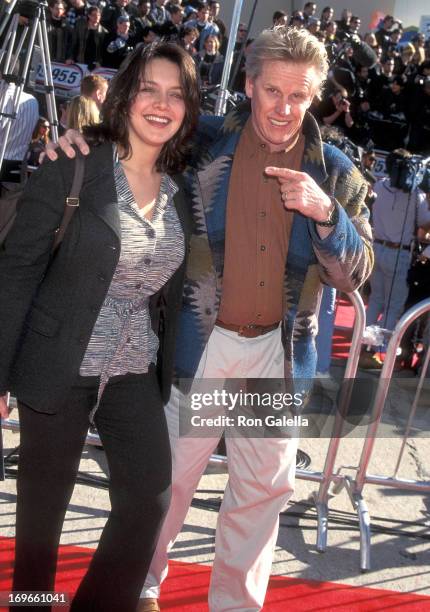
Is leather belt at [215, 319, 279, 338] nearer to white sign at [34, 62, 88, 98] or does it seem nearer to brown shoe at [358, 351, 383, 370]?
brown shoe at [358, 351, 383, 370]

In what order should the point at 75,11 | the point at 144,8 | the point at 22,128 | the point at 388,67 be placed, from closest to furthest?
the point at 22,128 < the point at 75,11 < the point at 144,8 < the point at 388,67

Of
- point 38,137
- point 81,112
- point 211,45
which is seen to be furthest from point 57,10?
point 81,112

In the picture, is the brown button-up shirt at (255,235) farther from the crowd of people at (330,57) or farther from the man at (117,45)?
the man at (117,45)

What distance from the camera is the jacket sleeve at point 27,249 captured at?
2.10 meters

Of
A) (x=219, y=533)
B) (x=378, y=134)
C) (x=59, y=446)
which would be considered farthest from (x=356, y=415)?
(x=378, y=134)

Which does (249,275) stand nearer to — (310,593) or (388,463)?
(310,593)

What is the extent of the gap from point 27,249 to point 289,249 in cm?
86

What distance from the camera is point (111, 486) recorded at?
7.57ft

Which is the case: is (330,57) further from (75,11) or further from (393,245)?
(393,245)

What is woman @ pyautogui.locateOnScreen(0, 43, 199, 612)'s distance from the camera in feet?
7.01

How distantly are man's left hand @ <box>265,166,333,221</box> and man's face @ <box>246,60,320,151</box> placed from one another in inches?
11.1

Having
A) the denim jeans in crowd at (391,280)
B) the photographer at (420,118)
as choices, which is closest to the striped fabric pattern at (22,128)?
the denim jeans in crowd at (391,280)

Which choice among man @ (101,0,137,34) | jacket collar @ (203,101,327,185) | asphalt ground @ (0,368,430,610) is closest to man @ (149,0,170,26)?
man @ (101,0,137,34)

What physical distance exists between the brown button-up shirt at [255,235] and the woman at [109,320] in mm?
193
